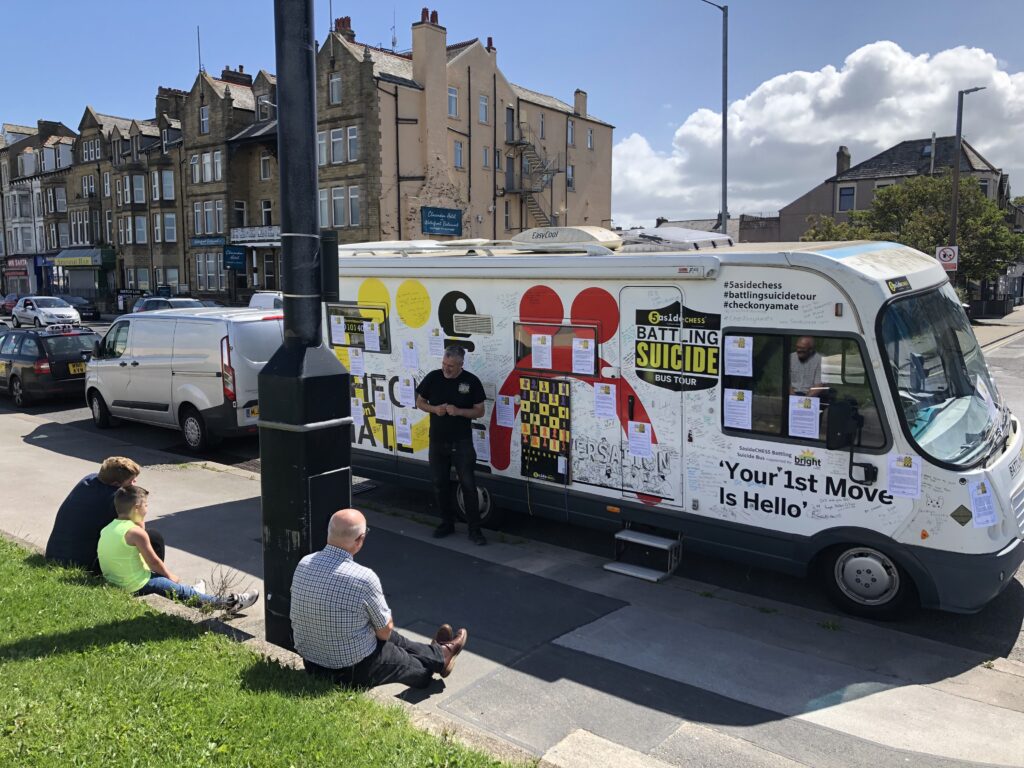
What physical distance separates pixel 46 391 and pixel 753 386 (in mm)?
14462

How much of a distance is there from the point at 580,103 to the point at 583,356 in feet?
158

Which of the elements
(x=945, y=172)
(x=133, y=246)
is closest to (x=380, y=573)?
(x=945, y=172)

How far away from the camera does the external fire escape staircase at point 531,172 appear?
45.1 m

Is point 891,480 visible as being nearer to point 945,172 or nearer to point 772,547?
point 772,547

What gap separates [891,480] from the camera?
5852 millimetres

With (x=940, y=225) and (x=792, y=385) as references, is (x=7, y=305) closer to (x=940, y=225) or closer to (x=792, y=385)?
(x=940, y=225)

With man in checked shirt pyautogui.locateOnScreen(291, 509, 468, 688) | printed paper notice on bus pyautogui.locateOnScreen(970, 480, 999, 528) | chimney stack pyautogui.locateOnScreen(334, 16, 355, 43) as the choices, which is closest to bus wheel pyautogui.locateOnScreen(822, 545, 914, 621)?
printed paper notice on bus pyautogui.locateOnScreen(970, 480, 999, 528)

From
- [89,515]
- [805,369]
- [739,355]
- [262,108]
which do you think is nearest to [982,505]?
[805,369]

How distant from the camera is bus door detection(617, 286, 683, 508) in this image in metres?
6.84

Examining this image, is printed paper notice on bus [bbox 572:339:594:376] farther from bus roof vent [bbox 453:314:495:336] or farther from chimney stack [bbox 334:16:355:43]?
chimney stack [bbox 334:16:355:43]

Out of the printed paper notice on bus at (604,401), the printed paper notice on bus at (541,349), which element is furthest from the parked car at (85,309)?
the printed paper notice on bus at (604,401)

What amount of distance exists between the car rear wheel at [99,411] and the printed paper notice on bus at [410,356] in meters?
7.78

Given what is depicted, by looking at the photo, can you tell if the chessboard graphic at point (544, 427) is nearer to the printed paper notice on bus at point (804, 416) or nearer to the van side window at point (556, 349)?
the van side window at point (556, 349)

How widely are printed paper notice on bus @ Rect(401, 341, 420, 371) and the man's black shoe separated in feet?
5.33
